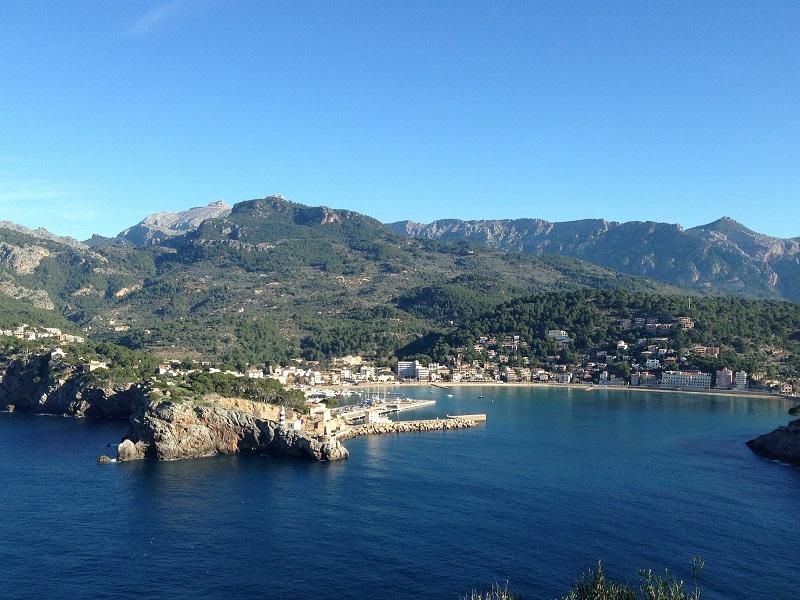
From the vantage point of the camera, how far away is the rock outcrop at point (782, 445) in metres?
69.3

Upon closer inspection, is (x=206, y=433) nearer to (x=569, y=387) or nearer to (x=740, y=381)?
(x=569, y=387)

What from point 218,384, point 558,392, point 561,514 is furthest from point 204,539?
point 558,392

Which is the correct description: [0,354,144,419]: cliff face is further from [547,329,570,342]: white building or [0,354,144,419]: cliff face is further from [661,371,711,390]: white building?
[547,329,570,342]: white building

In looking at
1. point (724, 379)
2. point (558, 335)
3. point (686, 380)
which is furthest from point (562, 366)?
point (724, 379)

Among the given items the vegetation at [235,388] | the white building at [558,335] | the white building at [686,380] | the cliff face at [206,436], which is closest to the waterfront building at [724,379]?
the white building at [686,380]

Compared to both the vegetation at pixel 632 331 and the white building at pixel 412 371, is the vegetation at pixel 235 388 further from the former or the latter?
the vegetation at pixel 632 331

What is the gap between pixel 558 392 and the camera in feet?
446

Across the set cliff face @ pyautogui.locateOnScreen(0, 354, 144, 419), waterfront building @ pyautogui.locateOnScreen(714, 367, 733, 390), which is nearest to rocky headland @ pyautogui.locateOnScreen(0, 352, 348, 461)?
cliff face @ pyautogui.locateOnScreen(0, 354, 144, 419)

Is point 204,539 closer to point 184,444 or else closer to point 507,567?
point 507,567

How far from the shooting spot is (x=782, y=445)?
71188 mm

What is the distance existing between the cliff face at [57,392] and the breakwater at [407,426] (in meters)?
26.5

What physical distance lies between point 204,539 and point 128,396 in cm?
5345

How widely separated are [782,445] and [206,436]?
52214mm

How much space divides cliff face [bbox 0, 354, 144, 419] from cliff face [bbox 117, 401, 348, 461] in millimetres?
24872
